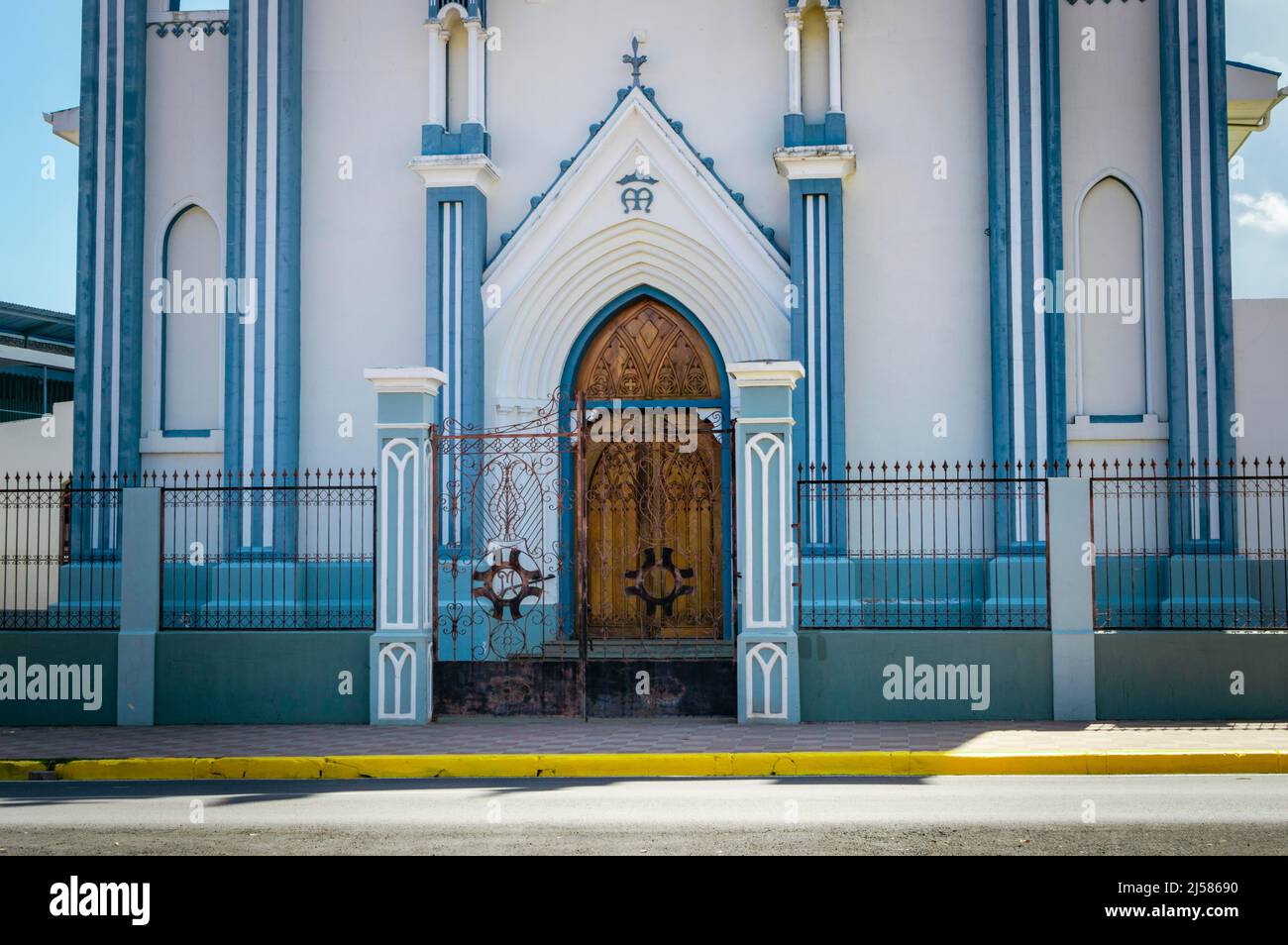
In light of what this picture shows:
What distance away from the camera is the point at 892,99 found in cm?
1562

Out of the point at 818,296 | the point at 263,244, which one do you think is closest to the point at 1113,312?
the point at 818,296

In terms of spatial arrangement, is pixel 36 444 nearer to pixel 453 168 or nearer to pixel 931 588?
pixel 453 168

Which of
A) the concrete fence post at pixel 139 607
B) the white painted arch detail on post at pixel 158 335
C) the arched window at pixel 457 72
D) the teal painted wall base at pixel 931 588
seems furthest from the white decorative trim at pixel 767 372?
the white painted arch detail on post at pixel 158 335

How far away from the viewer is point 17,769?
11.0 m

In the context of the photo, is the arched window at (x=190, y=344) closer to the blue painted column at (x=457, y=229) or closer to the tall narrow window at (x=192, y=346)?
the tall narrow window at (x=192, y=346)

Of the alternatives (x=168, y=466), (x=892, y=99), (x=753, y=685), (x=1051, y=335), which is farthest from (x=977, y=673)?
(x=168, y=466)

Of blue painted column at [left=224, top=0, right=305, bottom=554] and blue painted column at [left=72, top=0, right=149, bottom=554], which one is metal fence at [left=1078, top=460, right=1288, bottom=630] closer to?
blue painted column at [left=224, top=0, right=305, bottom=554]

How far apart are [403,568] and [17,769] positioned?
11.8 ft

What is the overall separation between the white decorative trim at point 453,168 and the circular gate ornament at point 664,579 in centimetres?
445

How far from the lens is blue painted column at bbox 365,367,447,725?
13.0 m

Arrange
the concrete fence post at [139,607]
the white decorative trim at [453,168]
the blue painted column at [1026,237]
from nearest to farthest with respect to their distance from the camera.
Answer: the concrete fence post at [139,607]
the blue painted column at [1026,237]
the white decorative trim at [453,168]

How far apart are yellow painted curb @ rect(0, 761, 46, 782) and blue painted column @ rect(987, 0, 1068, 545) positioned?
951 centimetres

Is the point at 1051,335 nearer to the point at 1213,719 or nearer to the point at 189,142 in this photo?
the point at 1213,719

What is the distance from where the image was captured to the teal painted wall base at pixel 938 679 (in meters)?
12.8
